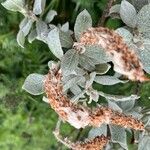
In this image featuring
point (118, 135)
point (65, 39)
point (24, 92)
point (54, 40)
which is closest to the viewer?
point (54, 40)

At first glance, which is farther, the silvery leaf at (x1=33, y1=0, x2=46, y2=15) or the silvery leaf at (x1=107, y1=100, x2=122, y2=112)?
the silvery leaf at (x1=107, y1=100, x2=122, y2=112)

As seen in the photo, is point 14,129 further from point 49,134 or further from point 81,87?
point 81,87

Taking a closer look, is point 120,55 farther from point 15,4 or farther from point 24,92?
point 24,92

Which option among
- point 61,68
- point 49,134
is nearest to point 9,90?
point 49,134

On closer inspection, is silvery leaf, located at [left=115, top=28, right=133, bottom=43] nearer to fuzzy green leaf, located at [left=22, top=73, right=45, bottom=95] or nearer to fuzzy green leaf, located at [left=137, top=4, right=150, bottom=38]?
fuzzy green leaf, located at [left=137, top=4, right=150, bottom=38]

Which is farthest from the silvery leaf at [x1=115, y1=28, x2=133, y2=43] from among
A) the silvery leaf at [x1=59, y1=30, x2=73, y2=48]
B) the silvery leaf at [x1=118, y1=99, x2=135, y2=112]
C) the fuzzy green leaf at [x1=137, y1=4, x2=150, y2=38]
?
the silvery leaf at [x1=118, y1=99, x2=135, y2=112]

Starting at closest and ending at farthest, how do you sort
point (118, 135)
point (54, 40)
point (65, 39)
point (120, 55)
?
point (120, 55)
point (54, 40)
point (65, 39)
point (118, 135)

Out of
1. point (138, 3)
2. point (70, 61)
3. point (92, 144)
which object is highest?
point (138, 3)

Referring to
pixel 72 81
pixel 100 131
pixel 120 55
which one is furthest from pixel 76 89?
pixel 120 55
